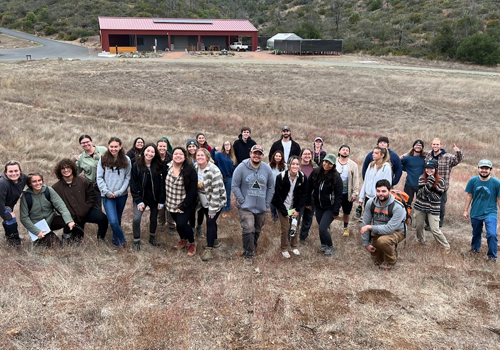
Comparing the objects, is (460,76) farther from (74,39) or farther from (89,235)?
(74,39)

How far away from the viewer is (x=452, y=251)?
620 cm

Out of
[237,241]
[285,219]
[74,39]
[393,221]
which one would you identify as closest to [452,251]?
[393,221]

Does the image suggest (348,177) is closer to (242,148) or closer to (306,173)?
(306,173)

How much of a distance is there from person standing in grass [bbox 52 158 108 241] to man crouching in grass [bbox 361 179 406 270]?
13.8 feet

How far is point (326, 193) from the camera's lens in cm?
582

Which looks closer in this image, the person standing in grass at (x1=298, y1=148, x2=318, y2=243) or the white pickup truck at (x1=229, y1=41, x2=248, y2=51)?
the person standing in grass at (x1=298, y1=148, x2=318, y2=243)

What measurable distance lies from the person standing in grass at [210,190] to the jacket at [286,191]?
2.92 feet

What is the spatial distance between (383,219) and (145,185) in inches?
145

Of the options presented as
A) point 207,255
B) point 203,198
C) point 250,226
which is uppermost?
point 203,198

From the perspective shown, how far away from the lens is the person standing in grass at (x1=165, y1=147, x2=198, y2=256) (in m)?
5.46

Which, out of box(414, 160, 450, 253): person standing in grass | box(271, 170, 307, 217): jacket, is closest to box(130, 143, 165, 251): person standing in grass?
box(271, 170, 307, 217): jacket

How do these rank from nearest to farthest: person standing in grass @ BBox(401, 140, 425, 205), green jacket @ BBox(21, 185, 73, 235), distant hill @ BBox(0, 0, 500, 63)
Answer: green jacket @ BBox(21, 185, 73, 235) < person standing in grass @ BBox(401, 140, 425, 205) < distant hill @ BBox(0, 0, 500, 63)

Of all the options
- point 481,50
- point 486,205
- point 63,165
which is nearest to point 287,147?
point 486,205

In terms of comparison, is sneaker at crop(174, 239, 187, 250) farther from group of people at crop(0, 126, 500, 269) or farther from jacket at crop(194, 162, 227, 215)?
jacket at crop(194, 162, 227, 215)
